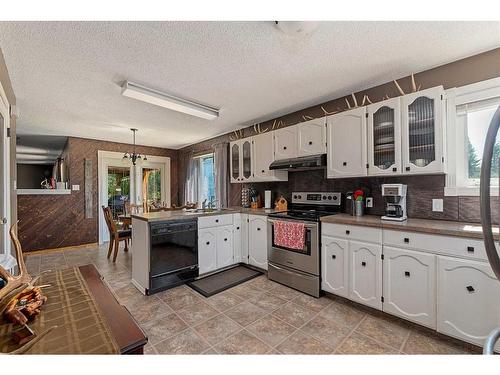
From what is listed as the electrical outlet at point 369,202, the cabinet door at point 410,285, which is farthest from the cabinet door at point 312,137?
the cabinet door at point 410,285

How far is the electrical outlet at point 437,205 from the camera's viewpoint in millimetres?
2143

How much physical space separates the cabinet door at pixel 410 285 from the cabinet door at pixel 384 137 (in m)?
0.82

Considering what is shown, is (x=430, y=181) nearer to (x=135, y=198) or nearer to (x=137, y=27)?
(x=137, y=27)

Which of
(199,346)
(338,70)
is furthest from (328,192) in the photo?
(199,346)

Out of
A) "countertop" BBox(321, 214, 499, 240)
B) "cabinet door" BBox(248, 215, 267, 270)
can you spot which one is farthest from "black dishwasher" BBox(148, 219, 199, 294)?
"countertop" BBox(321, 214, 499, 240)

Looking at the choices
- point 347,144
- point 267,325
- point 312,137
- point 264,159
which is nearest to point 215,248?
point 267,325

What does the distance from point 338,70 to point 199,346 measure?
2752 mm

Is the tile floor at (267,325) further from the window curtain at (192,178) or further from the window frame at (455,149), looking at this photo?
the window curtain at (192,178)

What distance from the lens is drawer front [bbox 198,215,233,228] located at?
9.99 ft

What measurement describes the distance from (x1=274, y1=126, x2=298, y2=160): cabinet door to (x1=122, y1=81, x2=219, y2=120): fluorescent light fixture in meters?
0.99

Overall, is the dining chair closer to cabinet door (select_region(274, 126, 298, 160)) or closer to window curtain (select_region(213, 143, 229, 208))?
window curtain (select_region(213, 143, 229, 208))

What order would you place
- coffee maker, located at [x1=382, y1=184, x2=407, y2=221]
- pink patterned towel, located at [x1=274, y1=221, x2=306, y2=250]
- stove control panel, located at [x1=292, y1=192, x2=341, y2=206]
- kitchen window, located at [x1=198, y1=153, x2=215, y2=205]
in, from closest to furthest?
coffee maker, located at [x1=382, y1=184, x2=407, y2=221] < pink patterned towel, located at [x1=274, y1=221, x2=306, y2=250] < stove control panel, located at [x1=292, y1=192, x2=341, y2=206] < kitchen window, located at [x1=198, y1=153, x2=215, y2=205]
